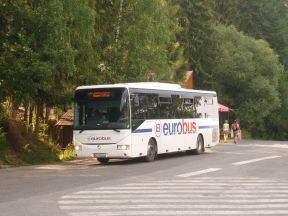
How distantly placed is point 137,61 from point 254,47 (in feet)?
123

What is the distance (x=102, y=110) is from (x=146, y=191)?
9.61 m

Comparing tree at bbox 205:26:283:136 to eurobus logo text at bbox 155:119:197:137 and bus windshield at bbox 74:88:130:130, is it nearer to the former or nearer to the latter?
eurobus logo text at bbox 155:119:197:137

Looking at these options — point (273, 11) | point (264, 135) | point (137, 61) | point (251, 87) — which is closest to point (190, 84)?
point (251, 87)

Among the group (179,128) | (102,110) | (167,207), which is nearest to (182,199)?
(167,207)

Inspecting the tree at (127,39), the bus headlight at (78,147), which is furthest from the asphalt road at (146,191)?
the tree at (127,39)

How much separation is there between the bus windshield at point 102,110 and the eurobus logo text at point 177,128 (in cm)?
281

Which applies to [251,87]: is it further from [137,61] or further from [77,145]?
[77,145]

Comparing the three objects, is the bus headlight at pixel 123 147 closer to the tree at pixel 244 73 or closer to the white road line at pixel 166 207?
the white road line at pixel 166 207

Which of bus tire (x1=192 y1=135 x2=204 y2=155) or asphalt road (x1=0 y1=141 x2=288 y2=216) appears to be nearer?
asphalt road (x1=0 y1=141 x2=288 y2=216)

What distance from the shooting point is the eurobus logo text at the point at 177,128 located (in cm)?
2591

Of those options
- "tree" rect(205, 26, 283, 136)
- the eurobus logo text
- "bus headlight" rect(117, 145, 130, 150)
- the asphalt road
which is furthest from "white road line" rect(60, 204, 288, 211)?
"tree" rect(205, 26, 283, 136)

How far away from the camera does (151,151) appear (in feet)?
83.4

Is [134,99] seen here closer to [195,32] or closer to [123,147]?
[123,147]

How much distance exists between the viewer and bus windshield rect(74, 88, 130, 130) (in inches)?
917
